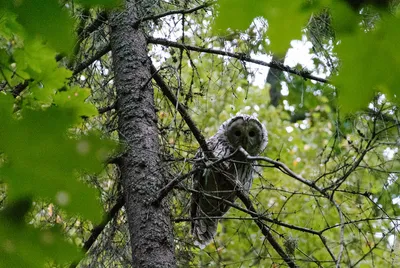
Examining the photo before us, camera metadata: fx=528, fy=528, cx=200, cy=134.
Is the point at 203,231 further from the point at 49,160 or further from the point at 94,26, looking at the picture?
the point at 49,160

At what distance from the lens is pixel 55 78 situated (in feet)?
4.90

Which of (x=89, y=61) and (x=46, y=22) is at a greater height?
(x=89, y=61)

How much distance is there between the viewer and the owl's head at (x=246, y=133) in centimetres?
357

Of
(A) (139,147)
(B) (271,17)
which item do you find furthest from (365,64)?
(A) (139,147)

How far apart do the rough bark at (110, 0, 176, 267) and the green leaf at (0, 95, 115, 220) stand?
1.44 m

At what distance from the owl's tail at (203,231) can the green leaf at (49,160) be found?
253 centimetres

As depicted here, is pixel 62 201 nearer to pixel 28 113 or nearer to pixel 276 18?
pixel 28 113

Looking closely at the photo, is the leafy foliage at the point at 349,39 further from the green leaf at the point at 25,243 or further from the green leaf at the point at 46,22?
the green leaf at the point at 25,243

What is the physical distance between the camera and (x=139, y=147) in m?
2.32

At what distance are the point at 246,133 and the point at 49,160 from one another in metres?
3.00

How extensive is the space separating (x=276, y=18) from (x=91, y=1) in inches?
9.4

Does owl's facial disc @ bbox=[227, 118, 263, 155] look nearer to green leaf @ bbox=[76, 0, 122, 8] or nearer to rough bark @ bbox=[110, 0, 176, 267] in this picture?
rough bark @ bbox=[110, 0, 176, 267]

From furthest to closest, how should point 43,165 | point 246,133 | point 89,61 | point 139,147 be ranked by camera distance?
1. point 246,133
2. point 89,61
3. point 139,147
4. point 43,165

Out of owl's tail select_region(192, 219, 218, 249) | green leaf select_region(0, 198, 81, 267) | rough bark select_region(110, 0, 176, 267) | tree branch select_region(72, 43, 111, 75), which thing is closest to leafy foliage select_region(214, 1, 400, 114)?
green leaf select_region(0, 198, 81, 267)
